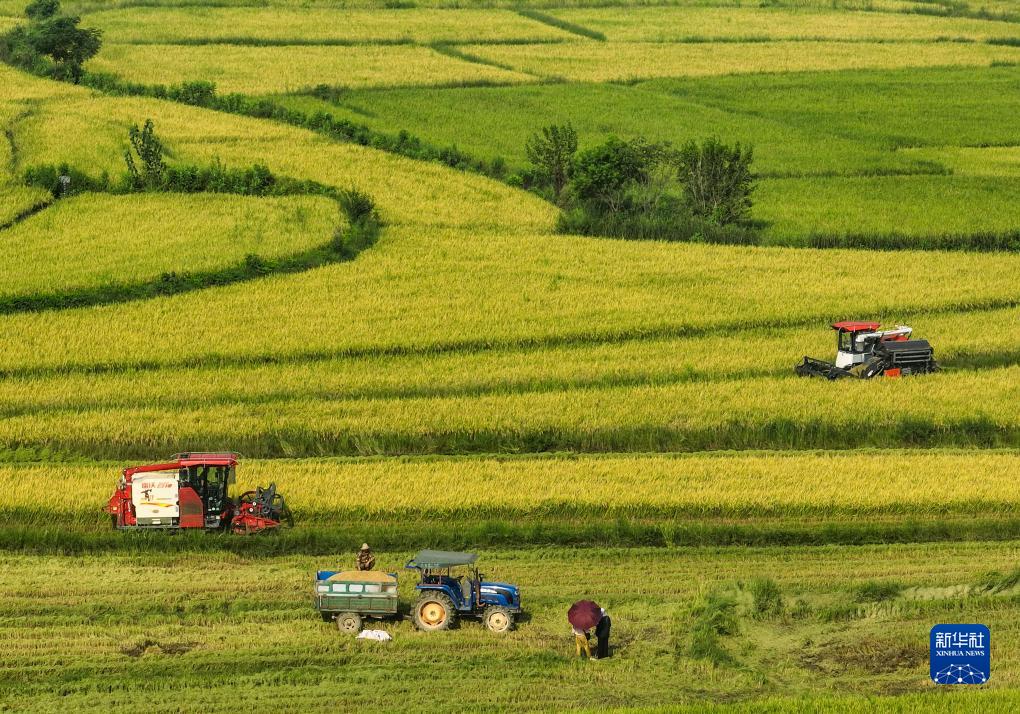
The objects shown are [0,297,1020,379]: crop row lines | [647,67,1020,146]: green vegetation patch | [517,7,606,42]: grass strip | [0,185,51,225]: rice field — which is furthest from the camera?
[517,7,606,42]: grass strip

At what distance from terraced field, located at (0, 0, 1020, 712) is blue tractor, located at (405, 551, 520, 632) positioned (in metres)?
0.43

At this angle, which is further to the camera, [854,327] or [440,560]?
[854,327]

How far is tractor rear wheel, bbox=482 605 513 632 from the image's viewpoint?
30.8 meters

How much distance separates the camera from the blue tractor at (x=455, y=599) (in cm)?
3086

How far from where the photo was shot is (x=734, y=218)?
254 feet

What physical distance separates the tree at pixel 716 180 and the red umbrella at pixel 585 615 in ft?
164

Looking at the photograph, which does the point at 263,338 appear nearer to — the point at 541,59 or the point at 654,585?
the point at 654,585

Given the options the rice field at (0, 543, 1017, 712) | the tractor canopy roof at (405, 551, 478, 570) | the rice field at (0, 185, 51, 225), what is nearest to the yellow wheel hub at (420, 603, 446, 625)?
the rice field at (0, 543, 1017, 712)

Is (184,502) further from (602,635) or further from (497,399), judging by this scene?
(497,399)

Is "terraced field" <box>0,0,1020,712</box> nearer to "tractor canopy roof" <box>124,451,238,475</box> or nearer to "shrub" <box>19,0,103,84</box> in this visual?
"tractor canopy roof" <box>124,451,238,475</box>

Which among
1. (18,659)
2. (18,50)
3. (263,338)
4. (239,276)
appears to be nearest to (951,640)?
(18,659)

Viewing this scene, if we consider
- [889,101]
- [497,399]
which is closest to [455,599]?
[497,399]

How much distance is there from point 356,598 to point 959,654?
12087 mm

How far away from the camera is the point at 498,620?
30844 mm
